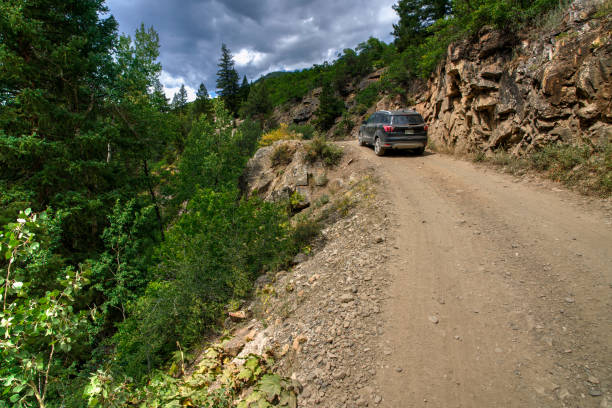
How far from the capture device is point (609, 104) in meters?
6.76

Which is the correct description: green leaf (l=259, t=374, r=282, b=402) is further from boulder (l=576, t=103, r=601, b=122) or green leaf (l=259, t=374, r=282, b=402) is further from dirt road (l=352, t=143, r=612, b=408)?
boulder (l=576, t=103, r=601, b=122)

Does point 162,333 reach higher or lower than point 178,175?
lower

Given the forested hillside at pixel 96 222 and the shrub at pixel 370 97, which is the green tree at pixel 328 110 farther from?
the forested hillside at pixel 96 222

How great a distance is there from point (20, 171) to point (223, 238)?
8484 mm

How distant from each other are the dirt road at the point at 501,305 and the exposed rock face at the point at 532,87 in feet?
8.39

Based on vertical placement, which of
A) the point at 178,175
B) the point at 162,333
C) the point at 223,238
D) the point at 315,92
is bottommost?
the point at 162,333

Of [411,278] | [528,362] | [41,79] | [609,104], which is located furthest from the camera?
[41,79]

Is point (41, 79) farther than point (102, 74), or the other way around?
point (102, 74)

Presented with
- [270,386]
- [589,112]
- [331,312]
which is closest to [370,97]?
[589,112]

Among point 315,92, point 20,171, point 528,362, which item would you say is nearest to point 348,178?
point 528,362

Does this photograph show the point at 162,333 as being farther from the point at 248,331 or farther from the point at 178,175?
the point at 178,175

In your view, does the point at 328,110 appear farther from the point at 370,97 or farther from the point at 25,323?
the point at 25,323

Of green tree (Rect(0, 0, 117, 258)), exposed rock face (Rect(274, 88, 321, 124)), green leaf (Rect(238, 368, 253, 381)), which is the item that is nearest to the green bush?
green leaf (Rect(238, 368, 253, 381))

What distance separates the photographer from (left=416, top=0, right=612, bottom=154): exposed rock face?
712 cm
